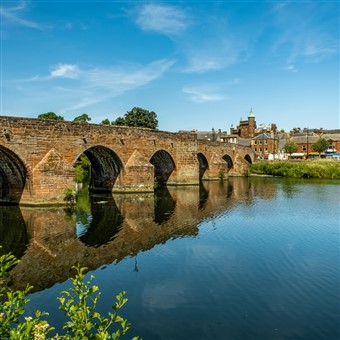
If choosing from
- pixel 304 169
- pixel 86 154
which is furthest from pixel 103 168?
pixel 304 169

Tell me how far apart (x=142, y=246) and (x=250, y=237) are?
527 cm

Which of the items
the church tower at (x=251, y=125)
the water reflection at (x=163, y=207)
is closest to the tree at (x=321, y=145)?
the church tower at (x=251, y=125)

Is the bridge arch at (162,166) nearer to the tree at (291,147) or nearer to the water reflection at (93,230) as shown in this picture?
the water reflection at (93,230)

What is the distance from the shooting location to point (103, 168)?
3159 cm

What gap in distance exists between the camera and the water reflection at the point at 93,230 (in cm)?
1166

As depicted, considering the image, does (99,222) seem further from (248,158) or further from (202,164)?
(248,158)

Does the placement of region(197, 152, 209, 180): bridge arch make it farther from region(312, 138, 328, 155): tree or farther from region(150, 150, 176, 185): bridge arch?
region(312, 138, 328, 155): tree

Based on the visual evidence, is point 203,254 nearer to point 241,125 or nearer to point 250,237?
point 250,237

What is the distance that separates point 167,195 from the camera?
1200 inches

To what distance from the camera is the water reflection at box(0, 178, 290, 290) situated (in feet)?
38.2

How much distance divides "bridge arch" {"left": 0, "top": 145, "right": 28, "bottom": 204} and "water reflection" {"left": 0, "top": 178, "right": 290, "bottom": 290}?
2.07 meters

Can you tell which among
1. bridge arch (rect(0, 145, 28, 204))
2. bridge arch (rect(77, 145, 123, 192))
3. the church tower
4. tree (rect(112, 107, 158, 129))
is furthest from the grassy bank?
the church tower

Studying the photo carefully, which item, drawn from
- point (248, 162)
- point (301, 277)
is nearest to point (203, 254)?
point (301, 277)

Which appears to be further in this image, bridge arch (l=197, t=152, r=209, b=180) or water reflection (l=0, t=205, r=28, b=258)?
bridge arch (l=197, t=152, r=209, b=180)
